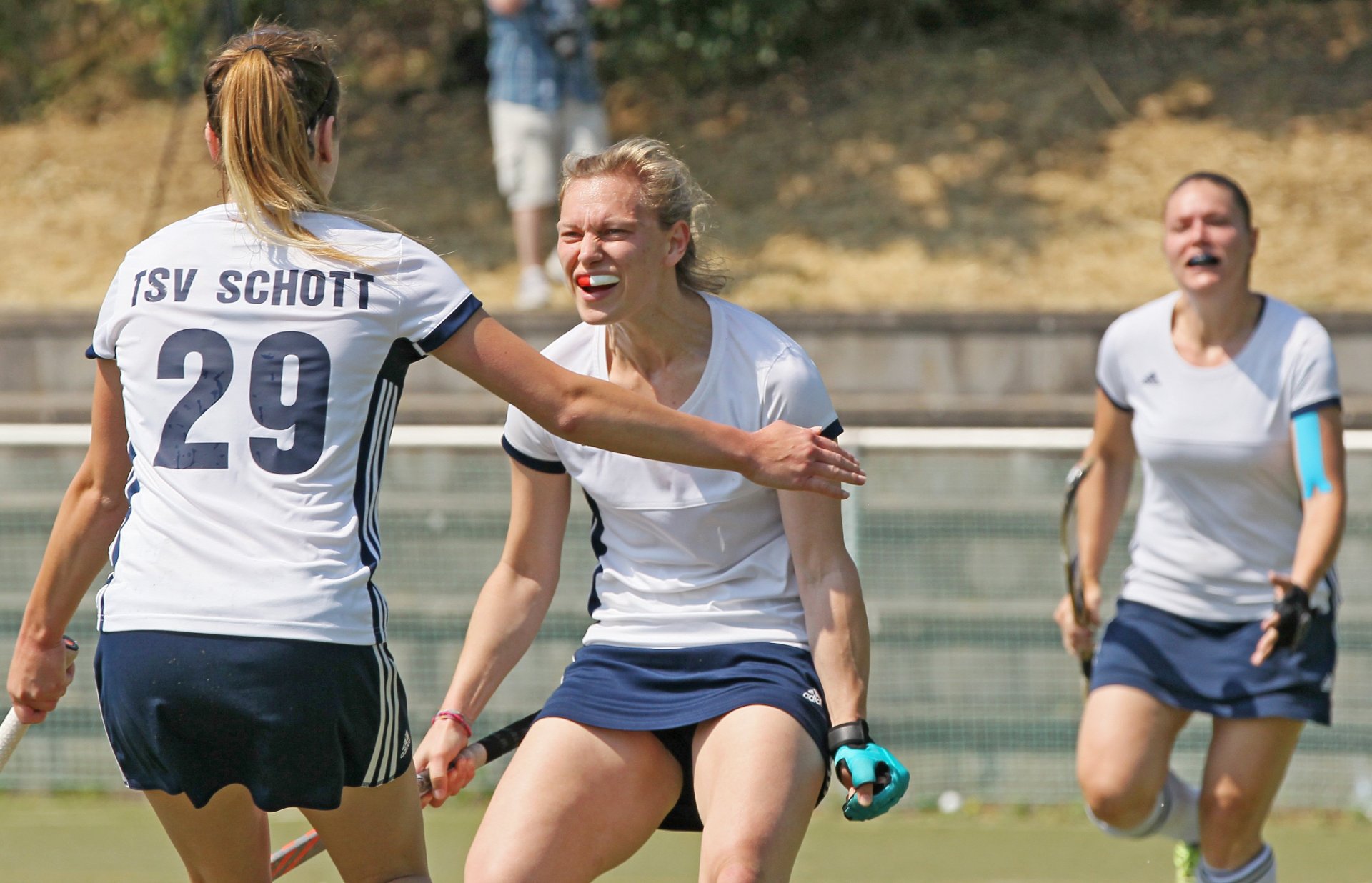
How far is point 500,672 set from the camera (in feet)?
11.6

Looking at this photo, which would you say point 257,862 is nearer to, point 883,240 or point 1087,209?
point 883,240

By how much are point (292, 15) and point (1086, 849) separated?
7.15 metres

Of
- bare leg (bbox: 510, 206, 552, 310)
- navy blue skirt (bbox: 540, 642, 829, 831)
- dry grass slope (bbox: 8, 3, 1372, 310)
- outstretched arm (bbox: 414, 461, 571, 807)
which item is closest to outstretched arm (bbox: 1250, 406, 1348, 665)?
navy blue skirt (bbox: 540, 642, 829, 831)

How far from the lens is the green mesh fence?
6.02 m

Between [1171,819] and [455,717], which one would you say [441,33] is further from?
[455,717]

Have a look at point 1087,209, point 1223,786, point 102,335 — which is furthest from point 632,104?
point 102,335

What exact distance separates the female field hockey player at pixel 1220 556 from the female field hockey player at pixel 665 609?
1408 mm

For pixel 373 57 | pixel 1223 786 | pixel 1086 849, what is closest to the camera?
pixel 1223 786

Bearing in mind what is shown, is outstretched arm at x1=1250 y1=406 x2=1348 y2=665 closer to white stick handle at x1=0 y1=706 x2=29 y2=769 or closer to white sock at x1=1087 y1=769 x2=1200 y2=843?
white sock at x1=1087 y1=769 x2=1200 y2=843

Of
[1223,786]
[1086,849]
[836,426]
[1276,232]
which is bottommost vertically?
[1086,849]

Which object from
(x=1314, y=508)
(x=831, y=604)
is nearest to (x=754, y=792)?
(x=831, y=604)

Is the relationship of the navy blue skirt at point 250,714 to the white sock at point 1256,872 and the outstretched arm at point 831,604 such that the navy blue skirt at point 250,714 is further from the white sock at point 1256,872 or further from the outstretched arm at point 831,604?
the white sock at point 1256,872

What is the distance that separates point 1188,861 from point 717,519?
2.03m

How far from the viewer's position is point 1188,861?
4.56 m
